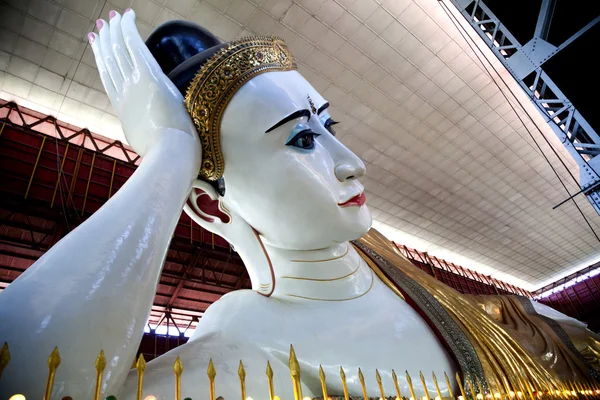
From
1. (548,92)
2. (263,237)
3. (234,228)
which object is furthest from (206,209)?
(548,92)

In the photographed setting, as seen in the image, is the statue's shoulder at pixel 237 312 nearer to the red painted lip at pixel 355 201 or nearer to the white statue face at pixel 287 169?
the white statue face at pixel 287 169

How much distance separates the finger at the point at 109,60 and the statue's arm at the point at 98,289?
31cm

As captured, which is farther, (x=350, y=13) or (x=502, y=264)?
(x=502, y=264)

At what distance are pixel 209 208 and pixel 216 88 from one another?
1.55ft

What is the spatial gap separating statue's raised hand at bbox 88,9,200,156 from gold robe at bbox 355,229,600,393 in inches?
43.0

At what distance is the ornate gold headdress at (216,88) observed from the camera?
4.39 ft

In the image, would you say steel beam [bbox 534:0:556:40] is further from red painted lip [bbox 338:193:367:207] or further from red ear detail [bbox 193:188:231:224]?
red ear detail [bbox 193:188:231:224]

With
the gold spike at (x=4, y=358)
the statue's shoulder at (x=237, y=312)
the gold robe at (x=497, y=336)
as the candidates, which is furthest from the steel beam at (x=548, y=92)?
the gold spike at (x=4, y=358)

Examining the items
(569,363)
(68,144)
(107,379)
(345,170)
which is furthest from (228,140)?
(68,144)

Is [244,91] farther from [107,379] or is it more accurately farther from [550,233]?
[550,233]

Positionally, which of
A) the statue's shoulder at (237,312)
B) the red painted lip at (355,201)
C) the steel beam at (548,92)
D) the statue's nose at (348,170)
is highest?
the steel beam at (548,92)

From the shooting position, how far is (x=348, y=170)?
4.58 ft

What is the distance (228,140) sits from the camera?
1.37 metres

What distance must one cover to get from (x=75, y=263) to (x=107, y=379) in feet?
0.75
